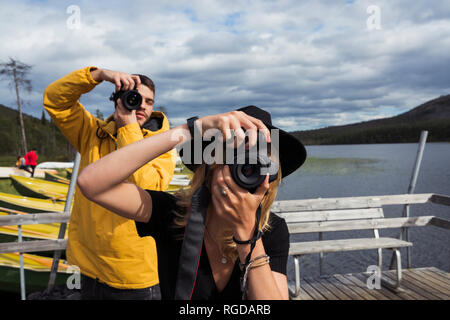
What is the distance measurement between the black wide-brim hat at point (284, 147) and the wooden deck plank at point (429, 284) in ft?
12.0

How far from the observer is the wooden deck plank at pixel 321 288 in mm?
3997

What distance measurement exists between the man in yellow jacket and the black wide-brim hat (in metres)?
0.73

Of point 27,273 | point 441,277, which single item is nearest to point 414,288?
point 441,277

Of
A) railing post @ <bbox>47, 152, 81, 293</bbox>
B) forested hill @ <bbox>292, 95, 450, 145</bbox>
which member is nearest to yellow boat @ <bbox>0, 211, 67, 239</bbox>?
railing post @ <bbox>47, 152, 81, 293</bbox>

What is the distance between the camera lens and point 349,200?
15.1ft

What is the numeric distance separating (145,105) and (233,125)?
1270 millimetres

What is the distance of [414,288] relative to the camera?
4.19 m

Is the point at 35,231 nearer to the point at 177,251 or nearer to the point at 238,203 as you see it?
the point at 177,251

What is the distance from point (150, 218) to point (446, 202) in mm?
4457

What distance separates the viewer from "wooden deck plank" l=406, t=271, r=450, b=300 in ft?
13.2

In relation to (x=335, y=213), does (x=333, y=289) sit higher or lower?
lower

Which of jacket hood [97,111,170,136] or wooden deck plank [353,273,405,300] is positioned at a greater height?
jacket hood [97,111,170,136]

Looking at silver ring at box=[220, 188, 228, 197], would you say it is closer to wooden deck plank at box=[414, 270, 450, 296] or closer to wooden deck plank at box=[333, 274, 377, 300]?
wooden deck plank at box=[333, 274, 377, 300]

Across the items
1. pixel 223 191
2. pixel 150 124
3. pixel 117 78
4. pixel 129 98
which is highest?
pixel 117 78
